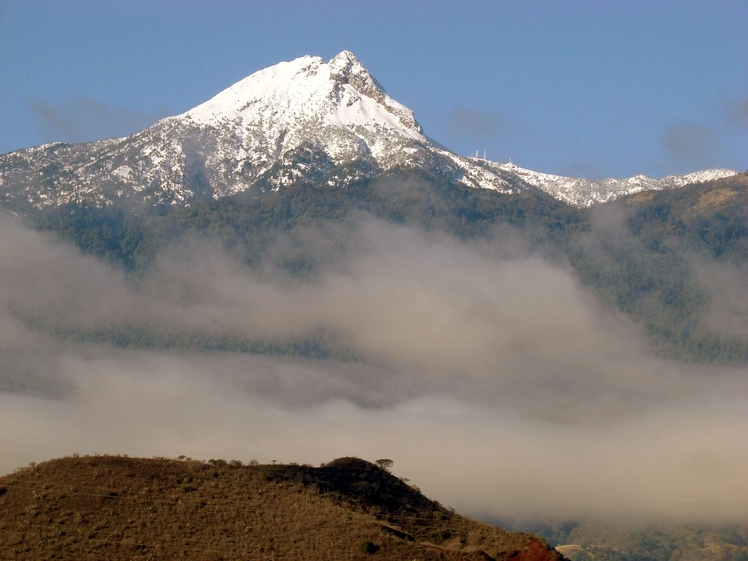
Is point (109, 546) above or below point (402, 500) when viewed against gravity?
below

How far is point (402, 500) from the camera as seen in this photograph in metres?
117

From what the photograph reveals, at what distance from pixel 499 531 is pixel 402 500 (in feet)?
36.3

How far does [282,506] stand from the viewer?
106 meters

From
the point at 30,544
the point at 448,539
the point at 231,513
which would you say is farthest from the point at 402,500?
the point at 30,544

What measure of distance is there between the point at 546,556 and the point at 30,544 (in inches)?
1590

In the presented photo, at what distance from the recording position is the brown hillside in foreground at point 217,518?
316 ft

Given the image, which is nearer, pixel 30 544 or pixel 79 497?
pixel 30 544

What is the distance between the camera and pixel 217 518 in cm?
10238

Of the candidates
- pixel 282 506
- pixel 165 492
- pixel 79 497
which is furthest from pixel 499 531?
pixel 79 497

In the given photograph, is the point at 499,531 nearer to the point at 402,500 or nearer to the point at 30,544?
the point at 402,500

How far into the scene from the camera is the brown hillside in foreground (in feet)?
316

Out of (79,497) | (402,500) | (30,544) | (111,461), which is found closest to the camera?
(30,544)

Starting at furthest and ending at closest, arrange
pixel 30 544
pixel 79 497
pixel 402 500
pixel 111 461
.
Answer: pixel 402 500 → pixel 111 461 → pixel 79 497 → pixel 30 544

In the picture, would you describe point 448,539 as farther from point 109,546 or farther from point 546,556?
point 109,546
